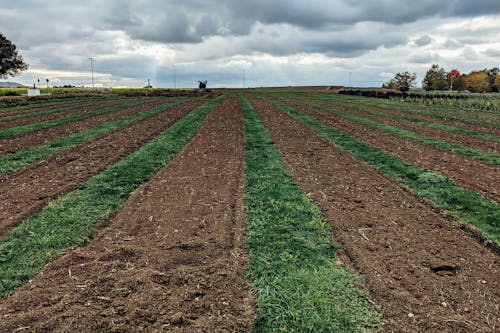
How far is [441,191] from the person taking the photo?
8.38 m

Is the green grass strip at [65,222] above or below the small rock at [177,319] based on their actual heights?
above

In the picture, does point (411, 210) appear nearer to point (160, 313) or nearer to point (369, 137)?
point (160, 313)

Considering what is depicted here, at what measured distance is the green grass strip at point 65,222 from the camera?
197 inches

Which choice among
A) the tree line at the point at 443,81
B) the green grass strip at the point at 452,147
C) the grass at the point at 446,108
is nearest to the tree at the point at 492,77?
the tree line at the point at 443,81

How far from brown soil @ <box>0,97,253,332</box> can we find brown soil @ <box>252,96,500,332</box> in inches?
70.9

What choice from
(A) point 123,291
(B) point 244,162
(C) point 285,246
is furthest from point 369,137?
(A) point 123,291

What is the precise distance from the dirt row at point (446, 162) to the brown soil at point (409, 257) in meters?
2.14

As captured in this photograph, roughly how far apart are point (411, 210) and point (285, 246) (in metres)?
3.43

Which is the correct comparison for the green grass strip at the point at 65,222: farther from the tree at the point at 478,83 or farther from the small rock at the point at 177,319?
the tree at the point at 478,83

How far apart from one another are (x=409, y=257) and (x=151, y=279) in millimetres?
3866

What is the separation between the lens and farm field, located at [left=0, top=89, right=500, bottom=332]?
13.0ft

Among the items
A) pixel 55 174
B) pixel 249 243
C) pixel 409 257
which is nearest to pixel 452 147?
pixel 409 257

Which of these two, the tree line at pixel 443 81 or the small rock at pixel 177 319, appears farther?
the tree line at pixel 443 81

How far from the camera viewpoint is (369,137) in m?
16.6
